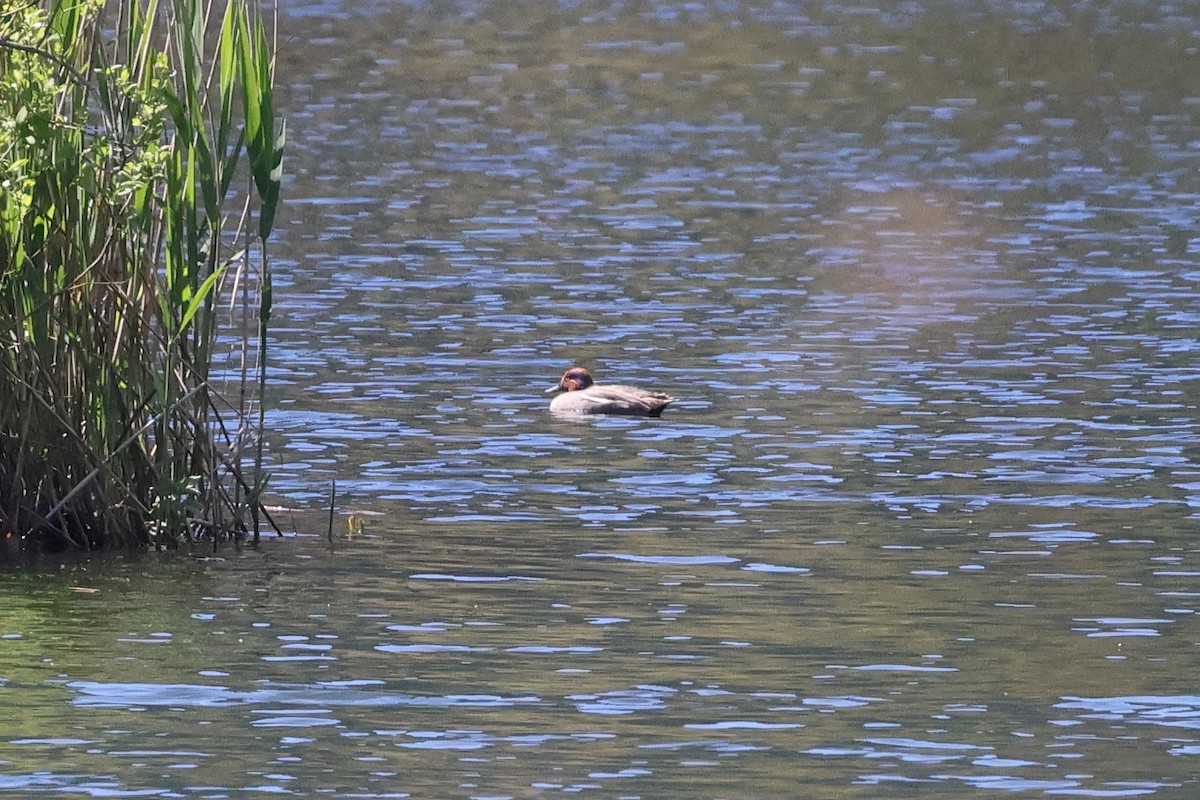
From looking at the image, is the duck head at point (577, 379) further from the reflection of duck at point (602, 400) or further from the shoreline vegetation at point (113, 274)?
the shoreline vegetation at point (113, 274)

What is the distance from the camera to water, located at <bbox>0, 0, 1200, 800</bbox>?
33.0ft

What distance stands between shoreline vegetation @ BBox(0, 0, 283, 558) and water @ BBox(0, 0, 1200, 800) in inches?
16.1

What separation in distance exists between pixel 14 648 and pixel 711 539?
375 centimetres

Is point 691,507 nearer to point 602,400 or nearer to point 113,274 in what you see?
point 602,400

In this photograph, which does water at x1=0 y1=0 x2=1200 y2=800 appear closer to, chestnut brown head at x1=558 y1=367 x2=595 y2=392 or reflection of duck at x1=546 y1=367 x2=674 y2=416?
reflection of duck at x1=546 y1=367 x2=674 y2=416

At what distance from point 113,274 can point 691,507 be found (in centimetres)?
338

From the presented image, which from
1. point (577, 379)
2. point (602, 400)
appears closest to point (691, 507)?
point (602, 400)

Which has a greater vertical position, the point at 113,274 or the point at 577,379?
the point at 113,274

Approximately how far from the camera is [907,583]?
12828 millimetres

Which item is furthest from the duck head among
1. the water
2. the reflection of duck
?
the water

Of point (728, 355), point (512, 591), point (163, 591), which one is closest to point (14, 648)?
point (163, 591)

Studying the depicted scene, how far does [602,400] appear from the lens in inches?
702

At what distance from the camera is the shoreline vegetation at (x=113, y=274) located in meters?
12.7

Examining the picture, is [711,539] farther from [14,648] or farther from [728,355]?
[728,355]
